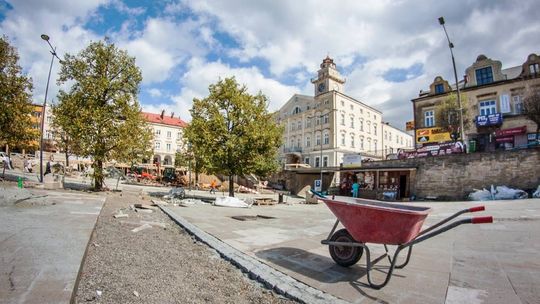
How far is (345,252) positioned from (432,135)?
3112 centimetres

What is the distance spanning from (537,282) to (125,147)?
19807 millimetres

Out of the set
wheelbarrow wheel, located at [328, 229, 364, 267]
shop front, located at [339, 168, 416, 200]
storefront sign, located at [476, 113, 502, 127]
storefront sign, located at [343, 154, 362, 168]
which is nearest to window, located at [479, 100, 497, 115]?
storefront sign, located at [476, 113, 502, 127]

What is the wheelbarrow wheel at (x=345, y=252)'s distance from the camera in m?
4.33

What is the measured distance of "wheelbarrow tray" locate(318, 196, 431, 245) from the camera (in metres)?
3.59

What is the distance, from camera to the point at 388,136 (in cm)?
6119

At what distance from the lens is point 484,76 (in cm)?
2891

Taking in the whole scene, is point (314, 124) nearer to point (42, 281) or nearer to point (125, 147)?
point (125, 147)

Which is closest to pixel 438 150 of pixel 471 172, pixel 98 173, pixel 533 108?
pixel 471 172

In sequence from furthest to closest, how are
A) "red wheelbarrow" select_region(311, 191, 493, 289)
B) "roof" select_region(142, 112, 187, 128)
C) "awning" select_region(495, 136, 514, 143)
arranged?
"roof" select_region(142, 112, 187, 128) → "awning" select_region(495, 136, 514, 143) → "red wheelbarrow" select_region(311, 191, 493, 289)

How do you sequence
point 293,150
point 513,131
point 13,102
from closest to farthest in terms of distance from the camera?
1. point 13,102
2. point 513,131
3. point 293,150

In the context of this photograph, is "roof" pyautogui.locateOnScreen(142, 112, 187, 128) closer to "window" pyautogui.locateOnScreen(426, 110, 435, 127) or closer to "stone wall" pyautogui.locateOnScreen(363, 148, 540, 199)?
A: "window" pyautogui.locateOnScreen(426, 110, 435, 127)

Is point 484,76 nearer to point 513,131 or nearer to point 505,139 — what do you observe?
point 513,131

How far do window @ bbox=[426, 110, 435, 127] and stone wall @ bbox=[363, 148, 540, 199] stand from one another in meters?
11.1

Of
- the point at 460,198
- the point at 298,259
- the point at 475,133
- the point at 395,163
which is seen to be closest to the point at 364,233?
the point at 298,259
